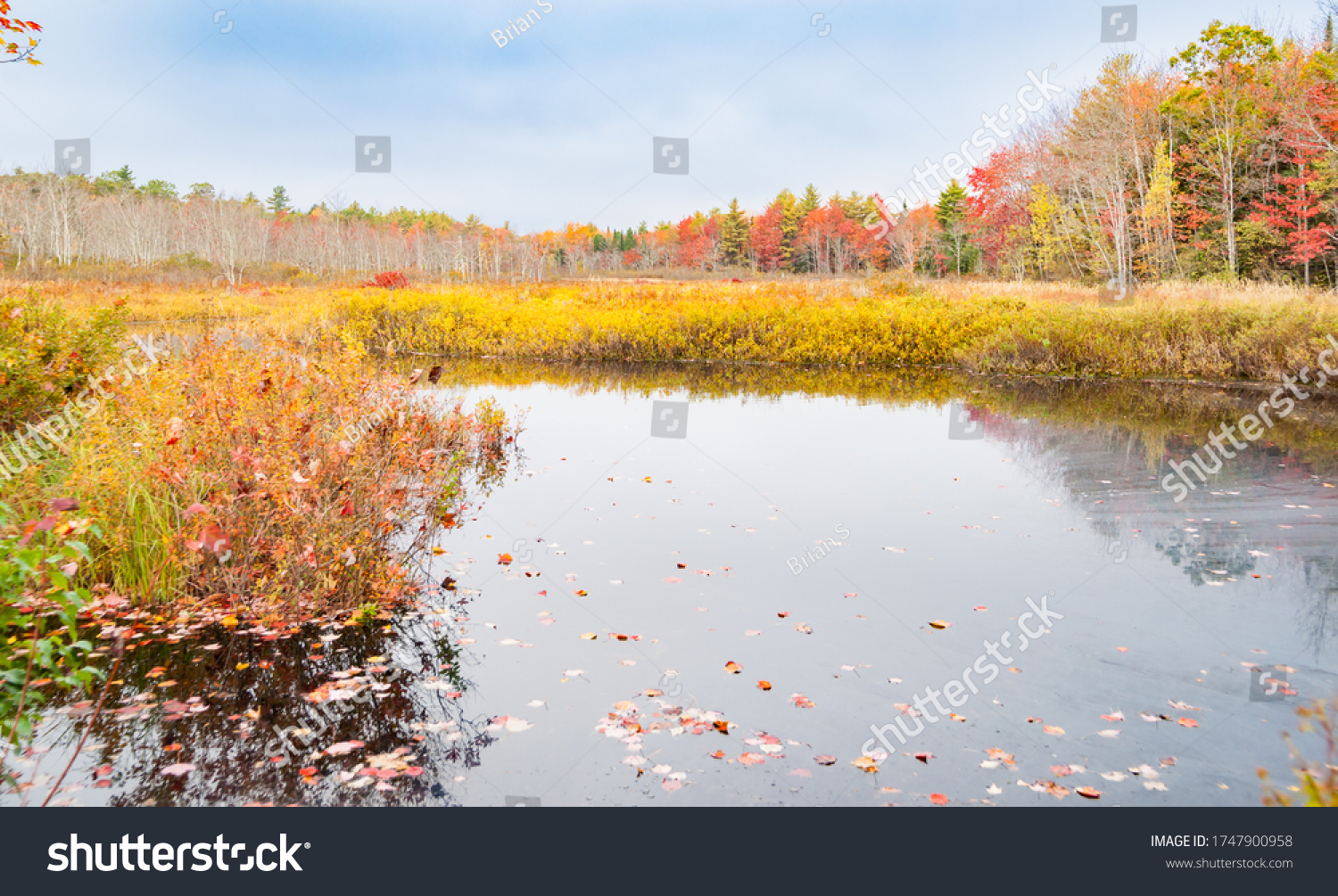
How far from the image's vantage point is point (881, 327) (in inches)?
802

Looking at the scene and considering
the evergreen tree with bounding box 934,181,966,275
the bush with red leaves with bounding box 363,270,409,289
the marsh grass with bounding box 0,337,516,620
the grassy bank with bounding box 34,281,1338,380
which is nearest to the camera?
the marsh grass with bounding box 0,337,516,620

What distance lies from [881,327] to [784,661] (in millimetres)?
16959

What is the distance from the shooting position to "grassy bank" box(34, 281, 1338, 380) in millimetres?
16516

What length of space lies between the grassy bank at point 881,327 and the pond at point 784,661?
8575 millimetres

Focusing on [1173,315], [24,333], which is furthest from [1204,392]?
[24,333]

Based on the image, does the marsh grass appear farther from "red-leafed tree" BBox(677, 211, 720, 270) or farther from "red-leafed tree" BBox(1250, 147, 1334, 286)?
"red-leafed tree" BBox(677, 211, 720, 270)

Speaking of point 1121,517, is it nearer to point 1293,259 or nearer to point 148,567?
point 148,567

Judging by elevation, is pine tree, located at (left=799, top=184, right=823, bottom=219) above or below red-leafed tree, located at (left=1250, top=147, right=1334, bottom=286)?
above

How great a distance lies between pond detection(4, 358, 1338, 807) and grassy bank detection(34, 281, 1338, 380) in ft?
28.1

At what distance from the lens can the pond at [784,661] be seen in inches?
139

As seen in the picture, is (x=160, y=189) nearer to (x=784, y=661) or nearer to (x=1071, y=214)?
(x=1071, y=214)

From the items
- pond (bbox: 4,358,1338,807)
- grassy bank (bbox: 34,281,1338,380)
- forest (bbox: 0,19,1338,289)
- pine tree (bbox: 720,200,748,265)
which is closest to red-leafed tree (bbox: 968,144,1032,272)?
forest (bbox: 0,19,1338,289)

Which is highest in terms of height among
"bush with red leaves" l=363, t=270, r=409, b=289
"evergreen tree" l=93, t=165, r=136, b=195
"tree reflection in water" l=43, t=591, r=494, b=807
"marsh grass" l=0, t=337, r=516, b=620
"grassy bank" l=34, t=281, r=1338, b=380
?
"evergreen tree" l=93, t=165, r=136, b=195

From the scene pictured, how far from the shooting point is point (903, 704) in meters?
4.14
